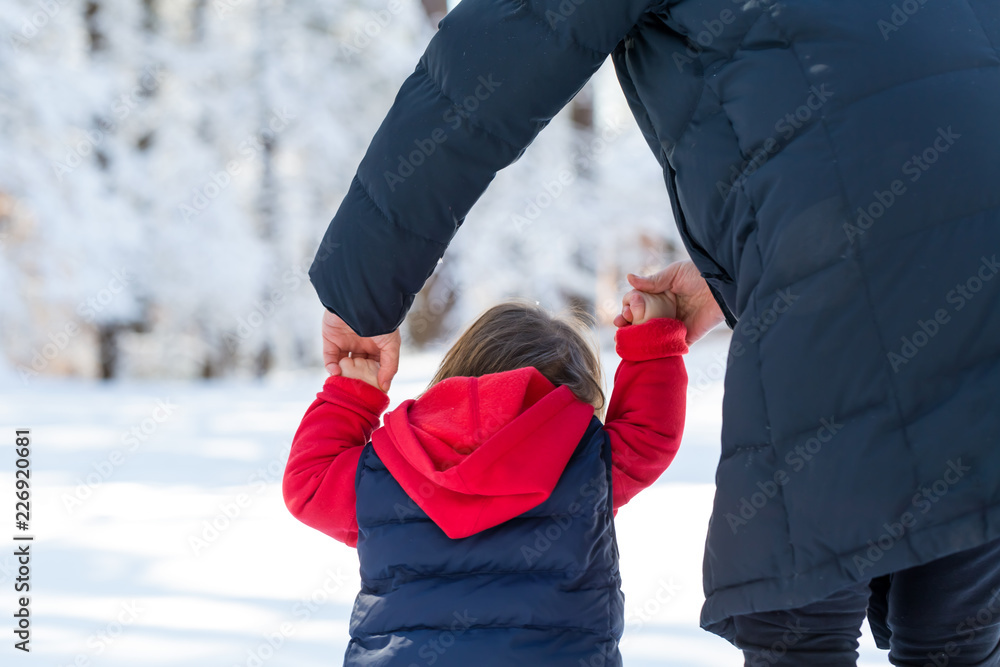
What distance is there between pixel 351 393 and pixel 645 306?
1.69 ft

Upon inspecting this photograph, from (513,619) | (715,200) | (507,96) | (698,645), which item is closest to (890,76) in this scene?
(715,200)

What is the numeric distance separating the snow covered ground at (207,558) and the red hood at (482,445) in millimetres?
856

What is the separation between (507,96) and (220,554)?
1906 millimetres

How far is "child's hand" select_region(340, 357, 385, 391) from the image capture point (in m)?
1.41

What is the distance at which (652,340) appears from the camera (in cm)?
133
